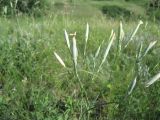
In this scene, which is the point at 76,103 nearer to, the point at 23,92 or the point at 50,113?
the point at 50,113

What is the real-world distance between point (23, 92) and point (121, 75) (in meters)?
1.02

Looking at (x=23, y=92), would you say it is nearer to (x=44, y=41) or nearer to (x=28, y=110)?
(x=28, y=110)

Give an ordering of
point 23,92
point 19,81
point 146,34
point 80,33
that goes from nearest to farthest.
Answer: point 23,92 < point 19,81 < point 146,34 < point 80,33

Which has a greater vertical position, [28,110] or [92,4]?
[28,110]

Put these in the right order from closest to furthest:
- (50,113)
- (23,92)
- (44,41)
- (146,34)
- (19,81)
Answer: (50,113)
(23,92)
(19,81)
(44,41)
(146,34)

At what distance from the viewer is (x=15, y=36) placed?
17.6 feet

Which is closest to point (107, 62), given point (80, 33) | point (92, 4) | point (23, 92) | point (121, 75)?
Answer: point (121, 75)

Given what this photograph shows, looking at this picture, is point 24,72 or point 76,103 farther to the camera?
point 24,72

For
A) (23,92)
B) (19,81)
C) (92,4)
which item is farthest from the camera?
(92,4)

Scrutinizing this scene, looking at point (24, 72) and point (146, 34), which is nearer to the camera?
point (24, 72)

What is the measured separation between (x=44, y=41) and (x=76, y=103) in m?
1.68

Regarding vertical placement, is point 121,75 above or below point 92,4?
above

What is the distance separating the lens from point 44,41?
5199mm

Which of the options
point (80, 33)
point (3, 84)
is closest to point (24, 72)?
point (3, 84)
